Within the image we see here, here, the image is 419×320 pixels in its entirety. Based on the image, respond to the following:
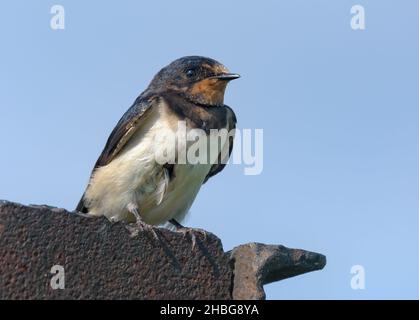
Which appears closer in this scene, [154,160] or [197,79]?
[154,160]

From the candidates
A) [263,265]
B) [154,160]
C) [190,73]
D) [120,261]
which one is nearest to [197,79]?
[190,73]

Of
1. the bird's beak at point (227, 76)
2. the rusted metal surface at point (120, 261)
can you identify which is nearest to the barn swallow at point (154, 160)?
the bird's beak at point (227, 76)

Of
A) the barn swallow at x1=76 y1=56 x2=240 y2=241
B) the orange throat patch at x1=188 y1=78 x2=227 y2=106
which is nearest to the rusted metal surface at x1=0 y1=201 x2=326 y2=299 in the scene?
the barn swallow at x1=76 y1=56 x2=240 y2=241

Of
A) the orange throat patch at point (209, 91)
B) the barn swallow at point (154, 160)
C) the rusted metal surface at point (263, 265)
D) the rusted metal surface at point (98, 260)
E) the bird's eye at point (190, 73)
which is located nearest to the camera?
the rusted metal surface at point (98, 260)

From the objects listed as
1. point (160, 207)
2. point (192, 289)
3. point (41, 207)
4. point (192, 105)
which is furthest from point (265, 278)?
point (192, 105)

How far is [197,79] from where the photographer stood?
5074 millimetres

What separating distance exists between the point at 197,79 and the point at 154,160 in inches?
31.3

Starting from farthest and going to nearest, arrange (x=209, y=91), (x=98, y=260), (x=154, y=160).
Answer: (x=209, y=91) < (x=154, y=160) < (x=98, y=260)

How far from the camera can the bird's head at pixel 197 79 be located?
4.98 meters

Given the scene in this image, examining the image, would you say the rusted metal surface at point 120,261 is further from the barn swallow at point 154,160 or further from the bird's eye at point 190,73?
the bird's eye at point 190,73

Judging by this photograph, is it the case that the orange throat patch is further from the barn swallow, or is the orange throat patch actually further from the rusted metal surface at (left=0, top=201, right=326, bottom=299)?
the rusted metal surface at (left=0, top=201, right=326, bottom=299)

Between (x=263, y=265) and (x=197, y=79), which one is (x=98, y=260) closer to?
(x=263, y=265)

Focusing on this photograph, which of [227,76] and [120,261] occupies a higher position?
[227,76]
